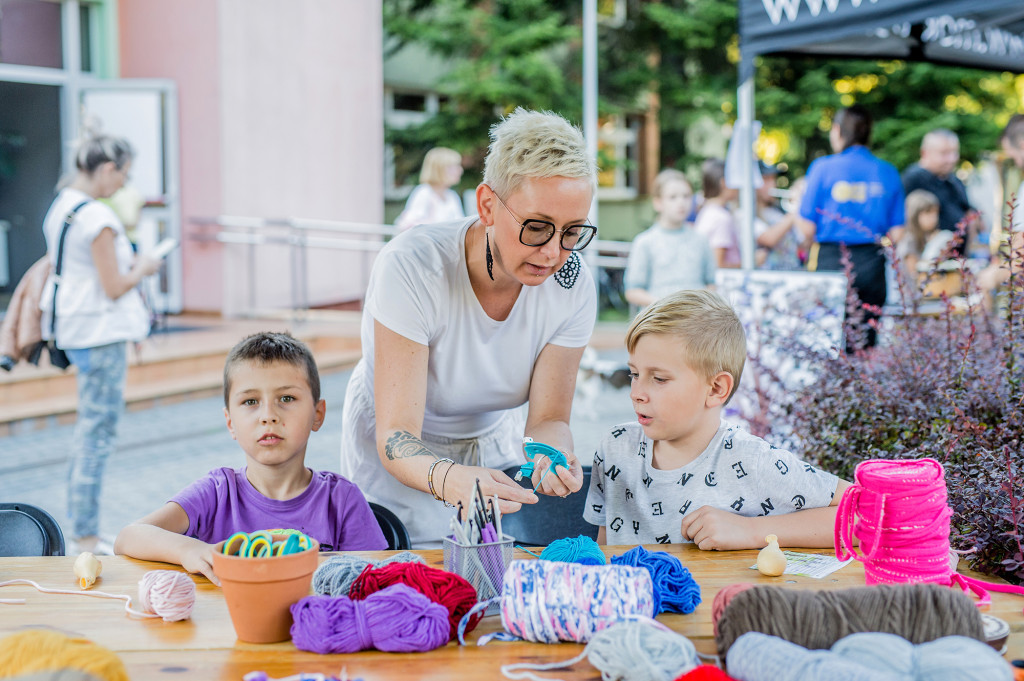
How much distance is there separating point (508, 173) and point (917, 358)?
1.57 m

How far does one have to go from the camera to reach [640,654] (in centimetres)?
120

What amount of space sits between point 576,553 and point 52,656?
764mm

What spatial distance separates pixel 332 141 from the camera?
486 inches

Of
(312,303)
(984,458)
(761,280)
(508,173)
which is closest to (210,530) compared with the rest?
(508,173)

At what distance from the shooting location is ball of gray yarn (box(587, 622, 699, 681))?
1.19 metres

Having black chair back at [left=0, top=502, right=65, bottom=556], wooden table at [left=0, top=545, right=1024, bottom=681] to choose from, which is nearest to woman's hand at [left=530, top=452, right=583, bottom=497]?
wooden table at [left=0, top=545, right=1024, bottom=681]

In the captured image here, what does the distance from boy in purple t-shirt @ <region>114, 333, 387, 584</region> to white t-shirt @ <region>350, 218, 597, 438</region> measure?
0.82ft

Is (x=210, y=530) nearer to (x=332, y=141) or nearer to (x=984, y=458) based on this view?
(x=984, y=458)

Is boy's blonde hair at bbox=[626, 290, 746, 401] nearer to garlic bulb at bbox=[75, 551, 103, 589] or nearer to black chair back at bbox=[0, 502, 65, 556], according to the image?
garlic bulb at bbox=[75, 551, 103, 589]

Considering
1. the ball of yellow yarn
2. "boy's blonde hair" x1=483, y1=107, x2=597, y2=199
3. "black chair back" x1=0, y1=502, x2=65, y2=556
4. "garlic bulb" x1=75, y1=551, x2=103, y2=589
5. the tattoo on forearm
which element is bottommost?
"black chair back" x1=0, y1=502, x2=65, y2=556

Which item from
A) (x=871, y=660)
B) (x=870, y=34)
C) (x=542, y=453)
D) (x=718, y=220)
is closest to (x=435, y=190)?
(x=718, y=220)

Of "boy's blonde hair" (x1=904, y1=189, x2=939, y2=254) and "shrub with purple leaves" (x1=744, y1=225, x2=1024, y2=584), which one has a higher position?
"boy's blonde hair" (x1=904, y1=189, x2=939, y2=254)

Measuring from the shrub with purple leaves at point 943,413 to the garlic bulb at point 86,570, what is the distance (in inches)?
61.6

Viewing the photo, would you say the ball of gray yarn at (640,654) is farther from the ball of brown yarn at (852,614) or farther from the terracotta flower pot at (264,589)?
the terracotta flower pot at (264,589)
